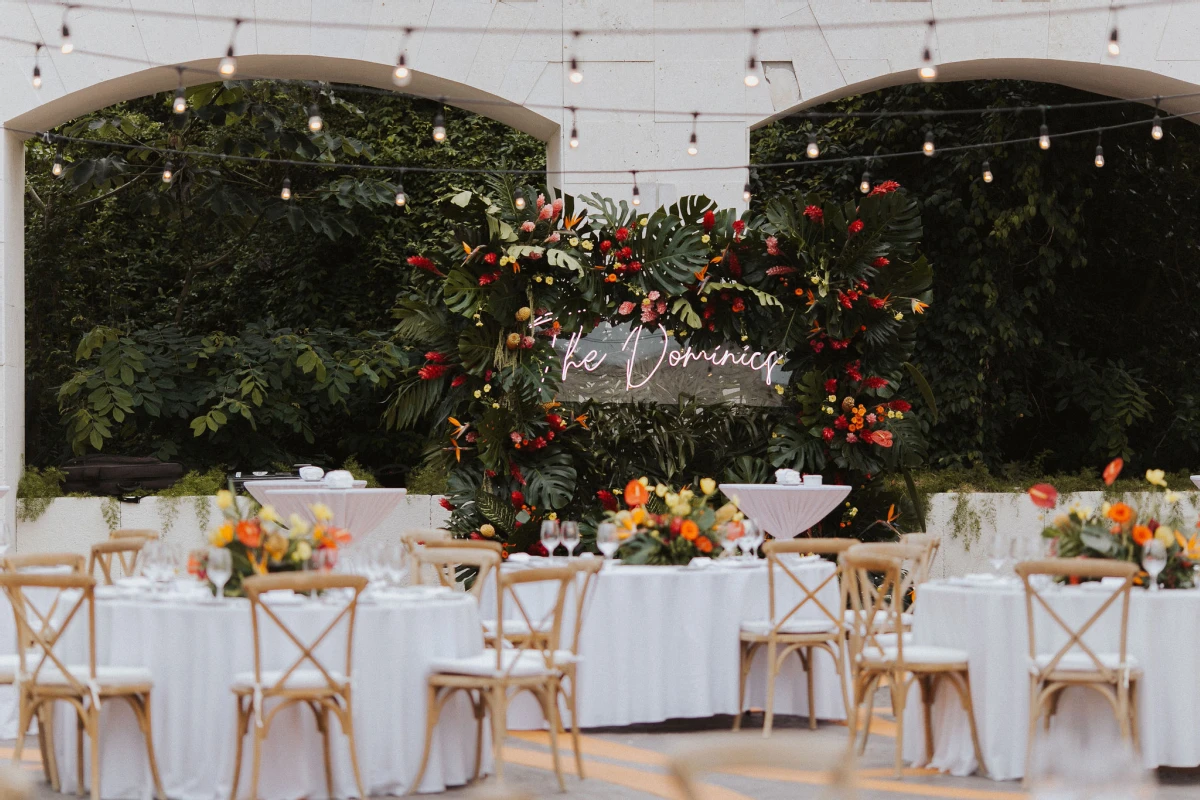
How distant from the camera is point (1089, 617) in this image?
608cm

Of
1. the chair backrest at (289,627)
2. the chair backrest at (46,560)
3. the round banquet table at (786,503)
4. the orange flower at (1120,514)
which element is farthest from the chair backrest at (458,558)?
the orange flower at (1120,514)

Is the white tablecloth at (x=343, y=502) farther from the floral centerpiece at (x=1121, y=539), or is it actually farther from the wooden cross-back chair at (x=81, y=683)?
the floral centerpiece at (x=1121, y=539)

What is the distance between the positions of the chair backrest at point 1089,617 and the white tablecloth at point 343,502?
419 cm

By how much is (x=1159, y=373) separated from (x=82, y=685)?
12.8 meters

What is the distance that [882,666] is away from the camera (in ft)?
21.1

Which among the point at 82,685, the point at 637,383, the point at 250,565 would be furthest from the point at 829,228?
the point at 82,685

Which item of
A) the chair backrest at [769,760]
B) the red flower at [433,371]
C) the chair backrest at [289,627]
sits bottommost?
the chair backrest at [289,627]

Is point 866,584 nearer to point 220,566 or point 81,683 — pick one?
point 220,566

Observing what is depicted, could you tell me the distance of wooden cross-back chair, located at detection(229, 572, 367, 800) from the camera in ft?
17.5

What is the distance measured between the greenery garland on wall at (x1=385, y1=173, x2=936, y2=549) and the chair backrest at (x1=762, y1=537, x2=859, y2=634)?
2.79 meters

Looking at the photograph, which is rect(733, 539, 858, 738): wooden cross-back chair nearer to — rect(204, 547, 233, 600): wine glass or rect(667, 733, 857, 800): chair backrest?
rect(204, 547, 233, 600): wine glass

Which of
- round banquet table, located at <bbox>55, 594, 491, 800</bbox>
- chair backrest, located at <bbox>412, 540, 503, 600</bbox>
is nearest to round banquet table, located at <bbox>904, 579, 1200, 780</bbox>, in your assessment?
chair backrest, located at <bbox>412, 540, 503, 600</bbox>

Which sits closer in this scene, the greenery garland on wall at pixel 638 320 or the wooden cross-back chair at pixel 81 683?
the wooden cross-back chair at pixel 81 683

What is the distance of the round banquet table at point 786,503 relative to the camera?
9156 mm
